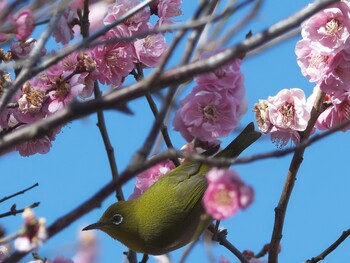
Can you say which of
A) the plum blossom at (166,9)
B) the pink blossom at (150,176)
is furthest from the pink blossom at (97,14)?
the pink blossom at (150,176)

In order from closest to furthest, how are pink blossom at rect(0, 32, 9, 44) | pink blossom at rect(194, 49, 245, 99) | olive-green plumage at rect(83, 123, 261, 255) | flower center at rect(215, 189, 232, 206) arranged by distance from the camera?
flower center at rect(215, 189, 232, 206)
pink blossom at rect(194, 49, 245, 99)
pink blossom at rect(0, 32, 9, 44)
olive-green plumage at rect(83, 123, 261, 255)

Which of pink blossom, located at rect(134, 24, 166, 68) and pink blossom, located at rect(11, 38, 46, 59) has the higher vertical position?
pink blossom, located at rect(11, 38, 46, 59)

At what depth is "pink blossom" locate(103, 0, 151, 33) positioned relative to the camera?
137 inches

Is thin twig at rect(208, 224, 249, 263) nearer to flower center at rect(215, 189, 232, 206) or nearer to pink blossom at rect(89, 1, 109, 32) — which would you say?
pink blossom at rect(89, 1, 109, 32)

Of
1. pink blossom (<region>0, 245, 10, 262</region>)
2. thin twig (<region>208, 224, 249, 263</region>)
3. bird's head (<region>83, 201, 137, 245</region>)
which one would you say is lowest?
thin twig (<region>208, 224, 249, 263</region>)

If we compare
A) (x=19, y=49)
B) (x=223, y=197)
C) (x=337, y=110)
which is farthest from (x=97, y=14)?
(x=223, y=197)

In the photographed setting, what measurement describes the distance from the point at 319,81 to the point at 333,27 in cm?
28

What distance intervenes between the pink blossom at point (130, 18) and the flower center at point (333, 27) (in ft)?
3.04

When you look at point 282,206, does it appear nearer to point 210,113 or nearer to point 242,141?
point 242,141

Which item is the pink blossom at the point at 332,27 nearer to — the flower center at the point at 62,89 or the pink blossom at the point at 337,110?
the pink blossom at the point at 337,110

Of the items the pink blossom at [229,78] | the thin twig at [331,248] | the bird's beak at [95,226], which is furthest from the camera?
the bird's beak at [95,226]

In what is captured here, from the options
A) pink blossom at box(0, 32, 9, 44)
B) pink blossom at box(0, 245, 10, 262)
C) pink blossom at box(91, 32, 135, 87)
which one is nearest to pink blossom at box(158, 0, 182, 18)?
pink blossom at box(91, 32, 135, 87)

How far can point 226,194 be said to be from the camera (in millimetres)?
1981

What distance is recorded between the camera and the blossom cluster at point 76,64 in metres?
3.23
